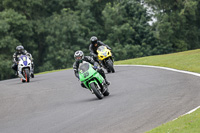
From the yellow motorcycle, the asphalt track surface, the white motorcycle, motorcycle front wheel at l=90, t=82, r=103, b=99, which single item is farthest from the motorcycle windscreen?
the white motorcycle

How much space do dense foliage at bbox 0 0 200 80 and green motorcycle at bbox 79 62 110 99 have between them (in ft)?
128

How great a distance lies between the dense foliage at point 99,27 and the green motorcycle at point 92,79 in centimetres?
3888

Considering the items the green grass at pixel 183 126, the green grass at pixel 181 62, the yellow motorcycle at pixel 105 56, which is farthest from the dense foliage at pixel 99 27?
the green grass at pixel 183 126

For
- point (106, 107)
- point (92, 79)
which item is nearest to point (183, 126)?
point (106, 107)

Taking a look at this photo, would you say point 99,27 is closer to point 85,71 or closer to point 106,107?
point 85,71

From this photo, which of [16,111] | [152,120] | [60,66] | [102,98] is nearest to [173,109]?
[152,120]

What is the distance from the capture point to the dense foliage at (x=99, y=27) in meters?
54.1

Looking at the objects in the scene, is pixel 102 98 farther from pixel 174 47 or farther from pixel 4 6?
pixel 174 47

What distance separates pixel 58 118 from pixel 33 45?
4546 centimetres

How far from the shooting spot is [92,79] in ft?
40.8

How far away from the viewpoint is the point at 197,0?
5831 centimetres

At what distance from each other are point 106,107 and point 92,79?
1909 mm

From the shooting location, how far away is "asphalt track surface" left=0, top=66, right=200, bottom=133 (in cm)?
846

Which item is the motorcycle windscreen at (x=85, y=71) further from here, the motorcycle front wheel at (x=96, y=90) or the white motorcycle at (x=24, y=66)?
the white motorcycle at (x=24, y=66)
